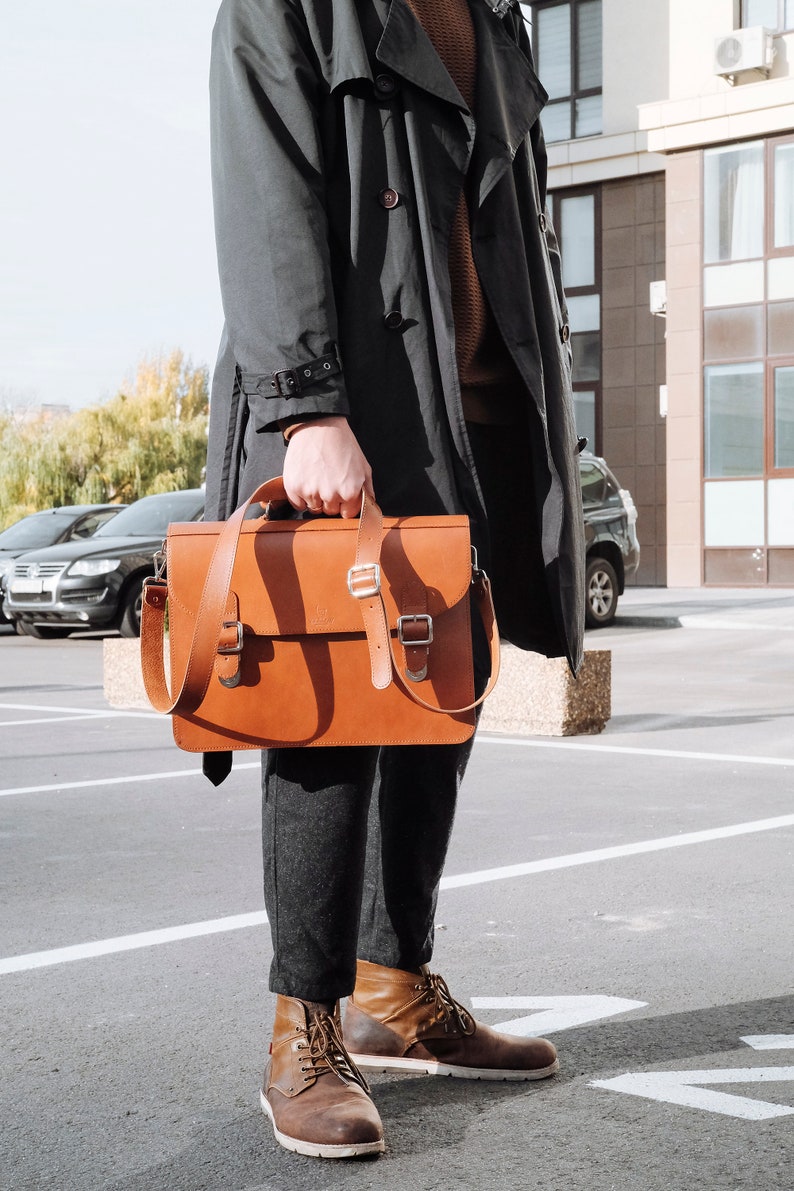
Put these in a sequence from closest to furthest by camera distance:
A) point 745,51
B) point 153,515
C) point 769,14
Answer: point 153,515 < point 745,51 < point 769,14

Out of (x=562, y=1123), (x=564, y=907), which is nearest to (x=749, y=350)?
(x=564, y=907)

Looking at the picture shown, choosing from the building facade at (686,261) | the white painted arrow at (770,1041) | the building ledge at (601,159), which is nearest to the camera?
the white painted arrow at (770,1041)

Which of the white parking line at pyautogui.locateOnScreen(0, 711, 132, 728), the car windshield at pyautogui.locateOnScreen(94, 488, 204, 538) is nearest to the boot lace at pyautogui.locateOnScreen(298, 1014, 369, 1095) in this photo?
the white parking line at pyautogui.locateOnScreen(0, 711, 132, 728)

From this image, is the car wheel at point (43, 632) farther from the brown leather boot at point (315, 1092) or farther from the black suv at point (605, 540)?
the brown leather boot at point (315, 1092)

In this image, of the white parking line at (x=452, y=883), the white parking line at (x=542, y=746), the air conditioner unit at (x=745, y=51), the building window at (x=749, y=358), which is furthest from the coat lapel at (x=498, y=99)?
the air conditioner unit at (x=745, y=51)

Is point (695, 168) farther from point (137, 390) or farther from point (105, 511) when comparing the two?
point (137, 390)

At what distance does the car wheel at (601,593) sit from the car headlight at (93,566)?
207 inches

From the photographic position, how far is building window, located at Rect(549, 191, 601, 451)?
102 feet

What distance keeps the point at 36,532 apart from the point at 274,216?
18.1 meters

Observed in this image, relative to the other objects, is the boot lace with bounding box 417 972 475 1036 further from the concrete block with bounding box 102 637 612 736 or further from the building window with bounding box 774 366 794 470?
the building window with bounding box 774 366 794 470

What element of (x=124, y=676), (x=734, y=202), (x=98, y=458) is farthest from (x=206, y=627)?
(x=98, y=458)

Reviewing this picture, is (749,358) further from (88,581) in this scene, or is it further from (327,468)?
(327,468)

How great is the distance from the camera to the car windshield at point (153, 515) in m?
17.8

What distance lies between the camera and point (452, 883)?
470cm
